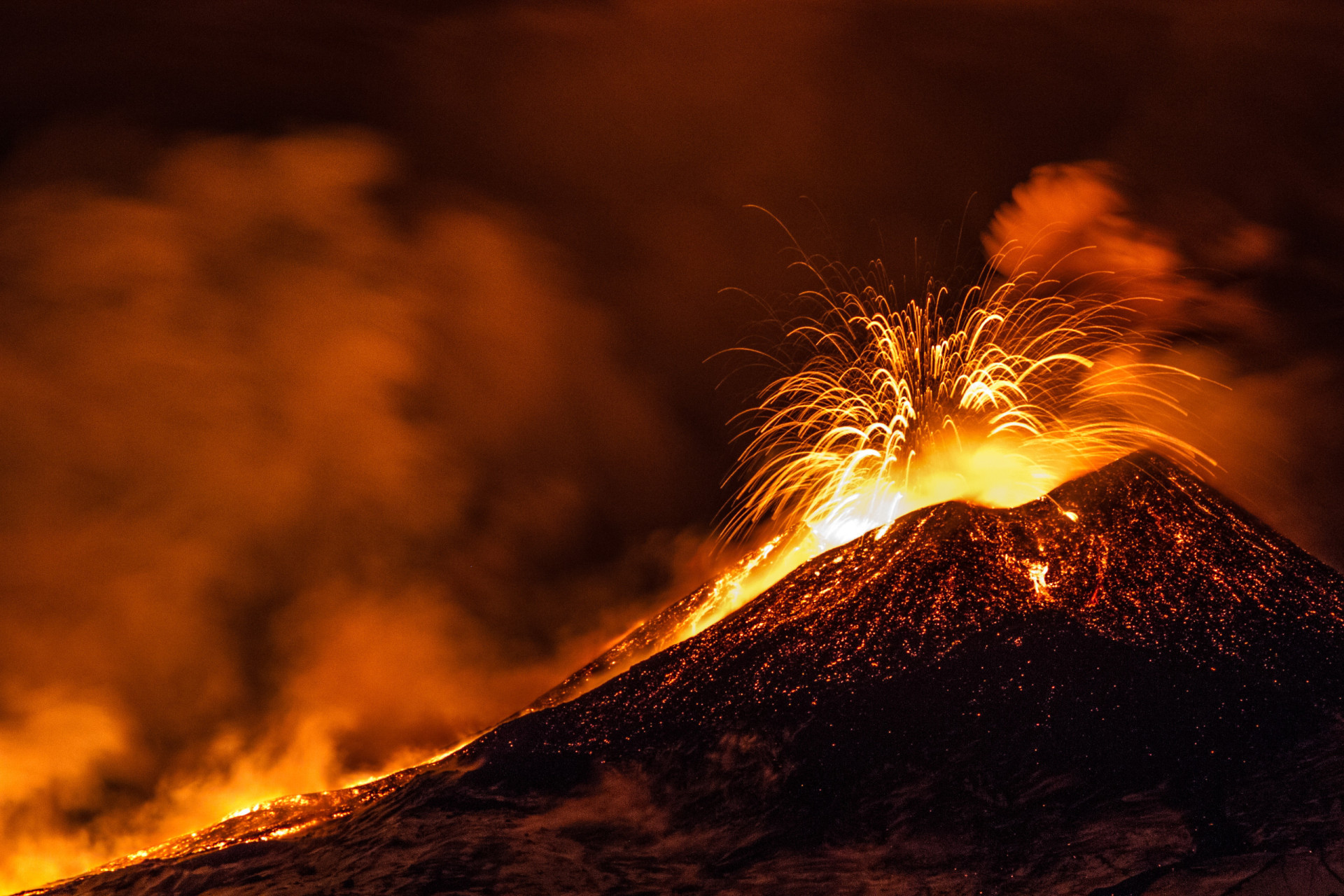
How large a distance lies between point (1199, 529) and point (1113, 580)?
2.24 m

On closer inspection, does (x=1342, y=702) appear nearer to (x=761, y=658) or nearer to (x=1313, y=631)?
(x=1313, y=631)

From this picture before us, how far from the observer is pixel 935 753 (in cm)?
1455

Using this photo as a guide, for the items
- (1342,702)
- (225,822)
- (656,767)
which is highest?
(225,822)

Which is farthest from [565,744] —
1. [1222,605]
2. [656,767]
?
[1222,605]

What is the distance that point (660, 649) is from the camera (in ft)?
66.0

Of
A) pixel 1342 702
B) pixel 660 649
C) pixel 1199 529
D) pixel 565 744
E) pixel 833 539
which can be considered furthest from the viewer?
pixel 833 539

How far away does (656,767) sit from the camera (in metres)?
15.3

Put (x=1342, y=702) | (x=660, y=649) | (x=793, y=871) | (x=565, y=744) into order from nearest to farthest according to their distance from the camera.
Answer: (x=793, y=871) < (x=1342, y=702) < (x=565, y=744) < (x=660, y=649)

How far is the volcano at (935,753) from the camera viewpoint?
42.5 ft

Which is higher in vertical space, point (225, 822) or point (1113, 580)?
point (225, 822)

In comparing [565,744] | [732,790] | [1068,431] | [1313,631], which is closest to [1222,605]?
[1313,631]

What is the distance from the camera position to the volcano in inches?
510

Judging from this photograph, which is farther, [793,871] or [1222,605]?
[1222,605]

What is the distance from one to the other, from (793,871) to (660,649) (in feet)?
23.4
